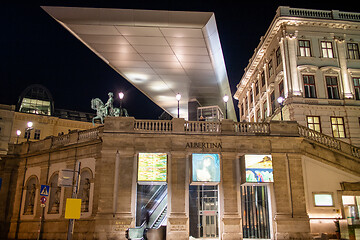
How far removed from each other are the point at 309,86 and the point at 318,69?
224 cm

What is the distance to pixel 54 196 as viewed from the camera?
91.2ft

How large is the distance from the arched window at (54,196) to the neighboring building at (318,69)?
76.5 ft

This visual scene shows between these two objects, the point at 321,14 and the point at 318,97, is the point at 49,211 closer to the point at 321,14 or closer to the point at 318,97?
the point at 318,97

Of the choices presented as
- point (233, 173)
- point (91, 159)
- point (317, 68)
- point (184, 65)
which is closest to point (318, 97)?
point (317, 68)

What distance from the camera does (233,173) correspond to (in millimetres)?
23766

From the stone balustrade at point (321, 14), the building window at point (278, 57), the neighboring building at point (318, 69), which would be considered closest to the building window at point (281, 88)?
the neighboring building at point (318, 69)

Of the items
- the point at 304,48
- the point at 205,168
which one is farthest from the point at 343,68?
the point at 205,168

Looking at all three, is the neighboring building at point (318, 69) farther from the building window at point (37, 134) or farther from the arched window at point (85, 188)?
the building window at point (37, 134)

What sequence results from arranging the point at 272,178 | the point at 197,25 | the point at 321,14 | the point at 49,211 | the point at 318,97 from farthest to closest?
the point at 321,14 → the point at 318,97 → the point at 49,211 → the point at 197,25 → the point at 272,178

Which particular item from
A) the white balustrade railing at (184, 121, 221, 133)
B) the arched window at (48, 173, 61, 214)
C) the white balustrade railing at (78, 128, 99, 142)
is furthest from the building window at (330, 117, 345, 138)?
the arched window at (48, 173, 61, 214)

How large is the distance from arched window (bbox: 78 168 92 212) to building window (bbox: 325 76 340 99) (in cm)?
2606

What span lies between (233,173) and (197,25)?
1104 centimetres

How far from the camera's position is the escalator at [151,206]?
23.9m

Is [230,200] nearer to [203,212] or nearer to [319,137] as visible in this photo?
[203,212]
